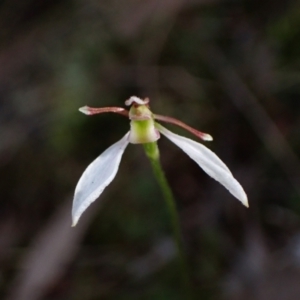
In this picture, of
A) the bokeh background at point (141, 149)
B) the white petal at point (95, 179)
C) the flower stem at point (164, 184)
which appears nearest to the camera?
the white petal at point (95, 179)

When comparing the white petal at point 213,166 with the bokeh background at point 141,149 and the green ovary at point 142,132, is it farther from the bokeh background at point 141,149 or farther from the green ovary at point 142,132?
the bokeh background at point 141,149

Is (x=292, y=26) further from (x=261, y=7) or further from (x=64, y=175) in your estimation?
(x=64, y=175)

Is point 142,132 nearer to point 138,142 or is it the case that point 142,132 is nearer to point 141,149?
point 138,142

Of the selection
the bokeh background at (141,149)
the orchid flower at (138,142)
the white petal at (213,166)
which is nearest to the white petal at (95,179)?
the orchid flower at (138,142)

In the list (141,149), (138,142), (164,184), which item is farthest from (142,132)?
(141,149)

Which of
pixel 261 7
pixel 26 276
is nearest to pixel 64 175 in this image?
pixel 26 276

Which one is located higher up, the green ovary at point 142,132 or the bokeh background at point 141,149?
the bokeh background at point 141,149
